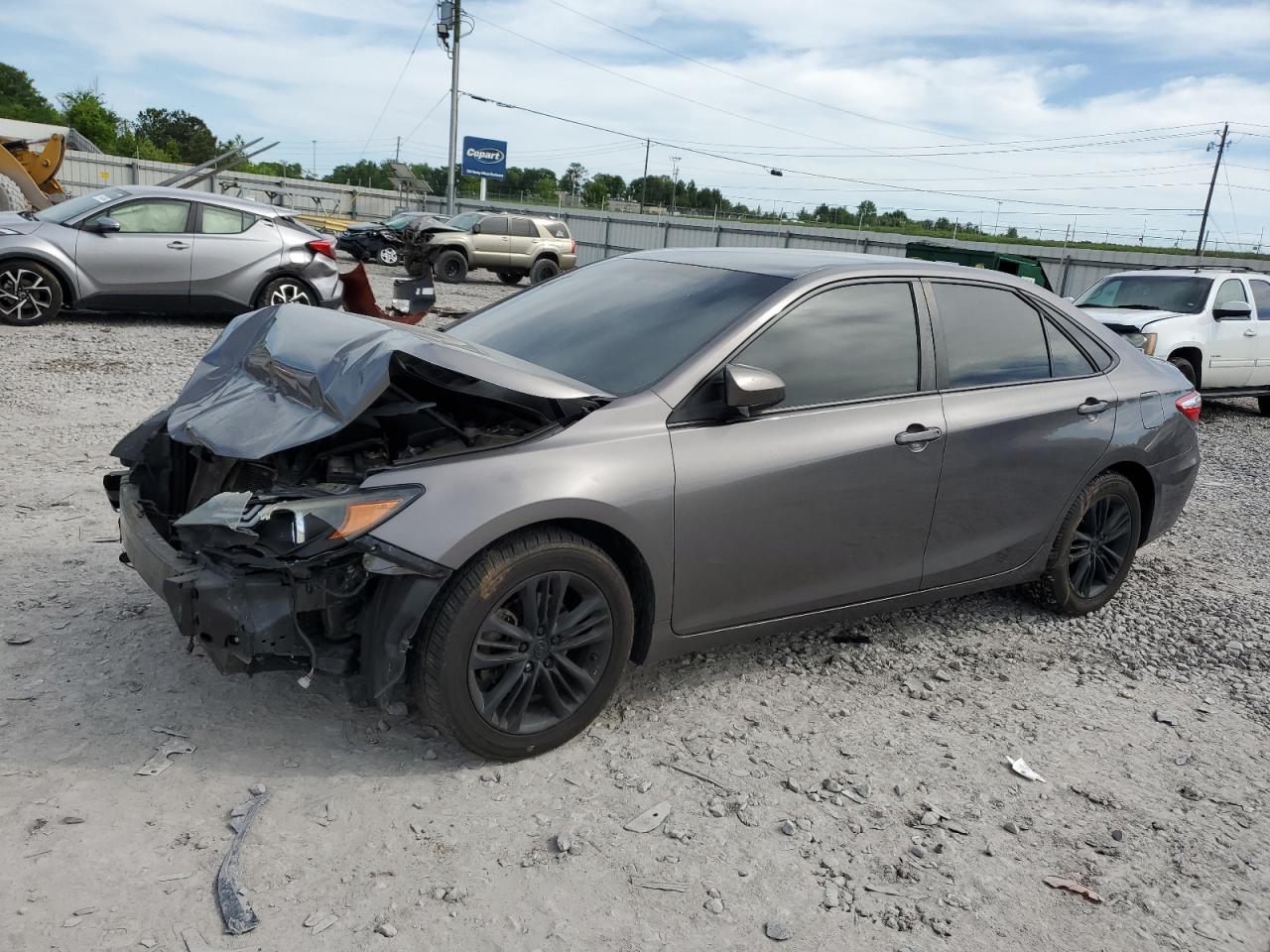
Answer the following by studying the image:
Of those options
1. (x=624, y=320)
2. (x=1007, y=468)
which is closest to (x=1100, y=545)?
(x=1007, y=468)

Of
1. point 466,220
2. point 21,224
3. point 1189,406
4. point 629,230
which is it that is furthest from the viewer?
point 629,230

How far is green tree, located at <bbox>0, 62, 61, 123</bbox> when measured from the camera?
8551 cm

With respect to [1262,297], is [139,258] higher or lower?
lower

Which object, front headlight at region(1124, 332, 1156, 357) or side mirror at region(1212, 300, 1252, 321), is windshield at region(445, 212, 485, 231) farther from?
side mirror at region(1212, 300, 1252, 321)

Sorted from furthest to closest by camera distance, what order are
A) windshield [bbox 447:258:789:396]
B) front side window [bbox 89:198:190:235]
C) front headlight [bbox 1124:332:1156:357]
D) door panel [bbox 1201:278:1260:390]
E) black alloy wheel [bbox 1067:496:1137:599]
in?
door panel [bbox 1201:278:1260:390] < front headlight [bbox 1124:332:1156:357] < front side window [bbox 89:198:190:235] < black alloy wheel [bbox 1067:496:1137:599] < windshield [bbox 447:258:789:396]

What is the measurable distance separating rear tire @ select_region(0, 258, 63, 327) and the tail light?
36.0 feet

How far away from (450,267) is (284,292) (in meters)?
11.4

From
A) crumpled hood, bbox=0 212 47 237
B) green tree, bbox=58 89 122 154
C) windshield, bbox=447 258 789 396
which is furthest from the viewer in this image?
green tree, bbox=58 89 122 154

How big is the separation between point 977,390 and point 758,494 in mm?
1336

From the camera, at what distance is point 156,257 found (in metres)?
11.5

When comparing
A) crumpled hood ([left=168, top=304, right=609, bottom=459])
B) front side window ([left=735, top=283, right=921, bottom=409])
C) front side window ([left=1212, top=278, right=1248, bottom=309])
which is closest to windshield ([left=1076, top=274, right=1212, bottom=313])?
front side window ([left=1212, top=278, right=1248, bottom=309])

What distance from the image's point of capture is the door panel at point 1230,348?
1245 cm

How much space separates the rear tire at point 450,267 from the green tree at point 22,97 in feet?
252

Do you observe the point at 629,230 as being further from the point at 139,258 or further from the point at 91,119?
the point at 91,119
